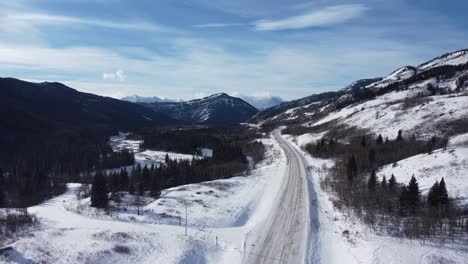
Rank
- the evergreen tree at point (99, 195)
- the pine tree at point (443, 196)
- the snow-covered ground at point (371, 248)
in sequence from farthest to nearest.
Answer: the evergreen tree at point (99, 195) < the pine tree at point (443, 196) < the snow-covered ground at point (371, 248)

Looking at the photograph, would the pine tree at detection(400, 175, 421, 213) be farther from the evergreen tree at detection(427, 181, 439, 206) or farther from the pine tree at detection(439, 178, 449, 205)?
the pine tree at detection(439, 178, 449, 205)

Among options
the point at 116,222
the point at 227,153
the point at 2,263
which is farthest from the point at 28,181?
the point at 2,263

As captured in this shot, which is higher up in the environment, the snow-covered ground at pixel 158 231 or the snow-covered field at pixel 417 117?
the snow-covered field at pixel 417 117

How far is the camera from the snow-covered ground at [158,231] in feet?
101

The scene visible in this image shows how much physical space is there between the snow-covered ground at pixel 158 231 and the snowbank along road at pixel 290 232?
4.60 ft

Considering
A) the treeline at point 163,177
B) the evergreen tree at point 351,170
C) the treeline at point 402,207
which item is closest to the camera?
the treeline at point 402,207

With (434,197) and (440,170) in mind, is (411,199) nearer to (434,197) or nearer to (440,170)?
(434,197)

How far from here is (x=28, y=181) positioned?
11312 centimetres

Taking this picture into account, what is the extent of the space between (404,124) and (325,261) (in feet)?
341

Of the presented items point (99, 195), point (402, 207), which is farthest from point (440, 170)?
point (99, 195)

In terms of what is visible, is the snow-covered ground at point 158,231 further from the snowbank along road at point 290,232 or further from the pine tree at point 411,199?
the pine tree at point 411,199

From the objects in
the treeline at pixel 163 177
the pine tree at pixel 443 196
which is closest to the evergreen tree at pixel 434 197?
the pine tree at pixel 443 196

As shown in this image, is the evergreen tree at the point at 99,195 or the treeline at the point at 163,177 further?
the treeline at the point at 163,177

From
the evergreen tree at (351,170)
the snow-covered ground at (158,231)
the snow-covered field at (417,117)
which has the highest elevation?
the snow-covered field at (417,117)
